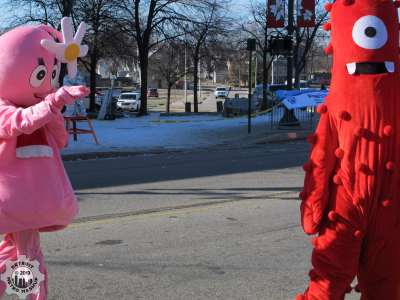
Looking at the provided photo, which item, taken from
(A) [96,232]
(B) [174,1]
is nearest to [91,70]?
(B) [174,1]

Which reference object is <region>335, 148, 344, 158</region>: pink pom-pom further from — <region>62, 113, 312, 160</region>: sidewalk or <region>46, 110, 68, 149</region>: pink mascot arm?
<region>62, 113, 312, 160</region>: sidewalk

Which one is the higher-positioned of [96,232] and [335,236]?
[335,236]

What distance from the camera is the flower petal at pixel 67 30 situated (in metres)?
3.11

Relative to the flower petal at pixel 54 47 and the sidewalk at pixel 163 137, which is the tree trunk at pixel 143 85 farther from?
the flower petal at pixel 54 47

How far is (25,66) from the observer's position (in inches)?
123

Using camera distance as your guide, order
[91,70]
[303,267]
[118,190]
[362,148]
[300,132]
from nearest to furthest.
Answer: [362,148], [303,267], [118,190], [300,132], [91,70]

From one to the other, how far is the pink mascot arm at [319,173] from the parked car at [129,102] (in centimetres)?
4303

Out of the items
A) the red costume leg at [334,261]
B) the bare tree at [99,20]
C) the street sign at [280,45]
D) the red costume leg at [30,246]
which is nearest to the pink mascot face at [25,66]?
the red costume leg at [30,246]

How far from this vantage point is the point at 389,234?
298 centimetres

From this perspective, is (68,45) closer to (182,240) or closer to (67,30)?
(67,30)

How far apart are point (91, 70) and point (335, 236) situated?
31131 mm

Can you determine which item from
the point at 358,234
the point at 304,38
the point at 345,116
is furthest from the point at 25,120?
the point at 304,38

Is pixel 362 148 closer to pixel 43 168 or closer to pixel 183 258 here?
pixel 43 168

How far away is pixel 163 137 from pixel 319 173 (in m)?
15.9
